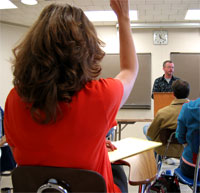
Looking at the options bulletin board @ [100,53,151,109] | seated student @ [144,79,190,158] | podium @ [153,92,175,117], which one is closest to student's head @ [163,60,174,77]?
podium @ [153,92,175,117]

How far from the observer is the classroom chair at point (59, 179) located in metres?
0.70

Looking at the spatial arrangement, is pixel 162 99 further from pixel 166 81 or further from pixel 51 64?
pixel 51 64

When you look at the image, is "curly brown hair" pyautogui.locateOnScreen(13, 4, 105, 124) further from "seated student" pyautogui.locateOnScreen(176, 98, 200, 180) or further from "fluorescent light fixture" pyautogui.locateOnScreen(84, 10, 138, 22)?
"fluorescent light fixture" pyautogui.locateOnScreen(84, 10, 138, 22)

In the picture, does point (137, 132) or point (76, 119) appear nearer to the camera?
point (76, 119)

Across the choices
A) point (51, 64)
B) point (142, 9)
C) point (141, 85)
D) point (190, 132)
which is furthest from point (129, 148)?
point (141, 85)

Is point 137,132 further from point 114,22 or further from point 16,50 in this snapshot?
point 16,50

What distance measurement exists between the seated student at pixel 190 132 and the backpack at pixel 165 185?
0.95ft

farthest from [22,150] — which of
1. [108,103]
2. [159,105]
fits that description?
[159,105]

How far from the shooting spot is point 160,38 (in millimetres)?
6219

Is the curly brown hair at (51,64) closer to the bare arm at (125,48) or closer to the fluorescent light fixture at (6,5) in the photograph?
the bare arm at (125,48)

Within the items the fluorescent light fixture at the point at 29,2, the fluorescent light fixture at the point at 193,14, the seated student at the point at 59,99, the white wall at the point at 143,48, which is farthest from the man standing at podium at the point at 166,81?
the seated student at the point at 59,99

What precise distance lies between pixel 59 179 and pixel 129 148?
0.56m

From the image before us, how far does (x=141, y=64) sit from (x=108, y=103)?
223 inches

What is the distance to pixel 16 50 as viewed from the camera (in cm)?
81
